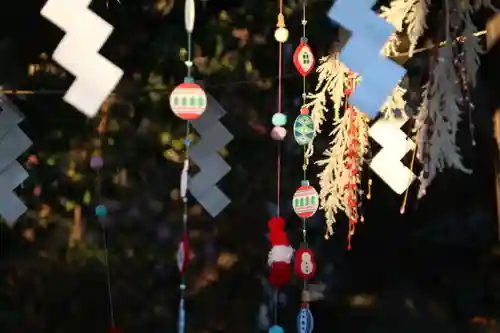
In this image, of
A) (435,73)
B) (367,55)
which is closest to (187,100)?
(367,55)

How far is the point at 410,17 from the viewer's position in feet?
3.56

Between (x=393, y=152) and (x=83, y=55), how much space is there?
2.06 ft

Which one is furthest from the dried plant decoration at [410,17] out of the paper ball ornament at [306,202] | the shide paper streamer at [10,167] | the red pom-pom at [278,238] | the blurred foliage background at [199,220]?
the shide paper streamer at [10,167]

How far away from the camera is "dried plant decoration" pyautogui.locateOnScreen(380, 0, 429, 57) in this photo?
1041 millimetres

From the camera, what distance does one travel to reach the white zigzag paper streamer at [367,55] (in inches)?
38.3

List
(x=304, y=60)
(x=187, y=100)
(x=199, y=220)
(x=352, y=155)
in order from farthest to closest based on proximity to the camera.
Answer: (x=199, y=220) < (x=352, y=155) < (x=304, y=60) < (x=187, y=100)

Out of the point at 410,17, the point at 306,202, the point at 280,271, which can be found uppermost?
the point at 410,17

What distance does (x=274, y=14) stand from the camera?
1748 mm

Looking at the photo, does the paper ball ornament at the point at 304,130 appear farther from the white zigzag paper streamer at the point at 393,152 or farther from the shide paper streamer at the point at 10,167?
the shide paper streamer at the point at 10,167

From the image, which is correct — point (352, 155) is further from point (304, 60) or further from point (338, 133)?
point (304, 60)

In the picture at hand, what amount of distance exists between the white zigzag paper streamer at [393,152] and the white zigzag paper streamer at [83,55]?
1.80 ft

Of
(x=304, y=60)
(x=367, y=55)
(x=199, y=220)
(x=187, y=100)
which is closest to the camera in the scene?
(x=367, y=55)

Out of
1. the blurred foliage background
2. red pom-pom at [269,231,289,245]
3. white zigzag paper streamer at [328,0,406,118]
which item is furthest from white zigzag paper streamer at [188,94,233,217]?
white zigzag paper streamer at [328,0,406,118]

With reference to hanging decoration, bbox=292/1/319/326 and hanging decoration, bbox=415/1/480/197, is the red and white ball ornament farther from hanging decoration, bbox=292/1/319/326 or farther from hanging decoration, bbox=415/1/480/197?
hanging decoration, bbox=415/1/480/197
